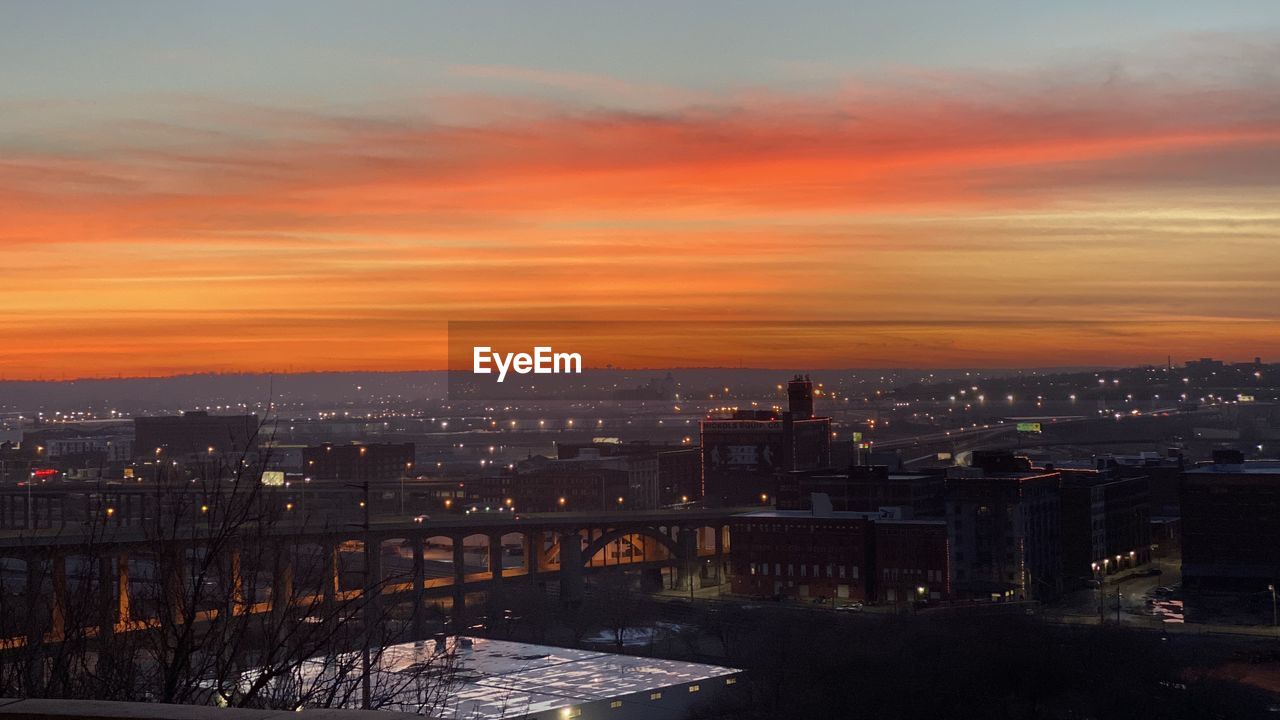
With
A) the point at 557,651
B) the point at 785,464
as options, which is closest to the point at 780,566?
the point at 557,651

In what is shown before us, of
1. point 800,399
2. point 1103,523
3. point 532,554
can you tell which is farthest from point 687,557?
point 800,399

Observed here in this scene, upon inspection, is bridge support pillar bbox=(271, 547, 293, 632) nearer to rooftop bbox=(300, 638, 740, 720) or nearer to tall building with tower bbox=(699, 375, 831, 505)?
rooftop bbox=(300, 638, 740, 720)

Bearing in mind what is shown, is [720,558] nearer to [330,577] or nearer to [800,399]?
[800,399]

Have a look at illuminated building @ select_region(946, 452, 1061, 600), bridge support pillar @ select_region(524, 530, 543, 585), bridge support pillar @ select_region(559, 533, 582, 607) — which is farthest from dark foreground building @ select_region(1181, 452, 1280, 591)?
bridge support pillar @ select_region(524, 530, 543, 585)

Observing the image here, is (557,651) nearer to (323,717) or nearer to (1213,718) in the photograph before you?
(1213,718)

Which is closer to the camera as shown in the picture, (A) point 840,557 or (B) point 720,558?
(A) point 840,557

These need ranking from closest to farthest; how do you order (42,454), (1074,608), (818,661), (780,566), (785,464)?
(818,661)
(1074,608)
(780,566)
(785,464)
(42,454)
